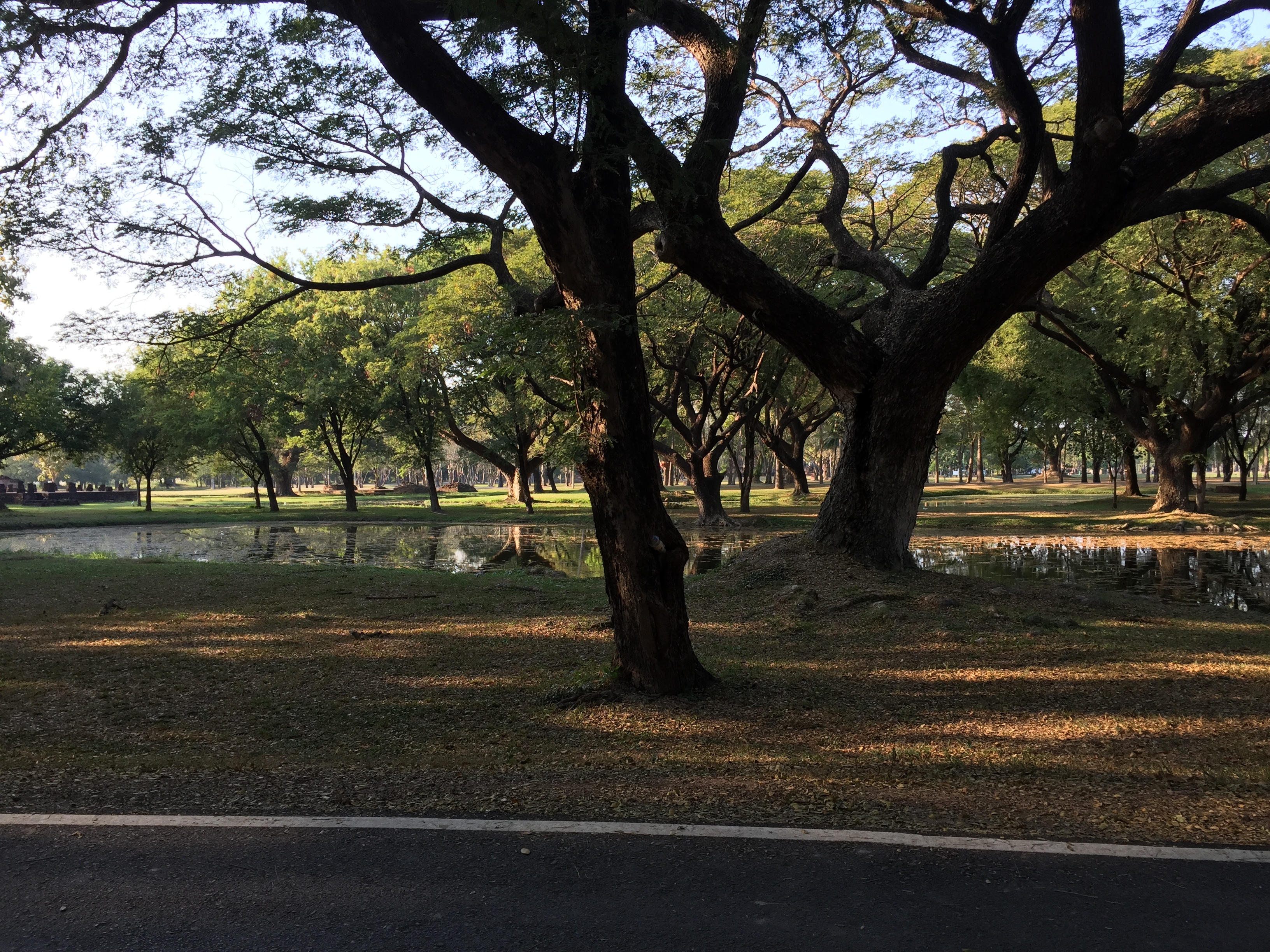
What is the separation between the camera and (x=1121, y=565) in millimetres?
18266

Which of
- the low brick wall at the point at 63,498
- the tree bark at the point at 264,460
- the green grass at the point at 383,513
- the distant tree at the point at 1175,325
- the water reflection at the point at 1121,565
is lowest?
the water reflection at the point at 1121,565

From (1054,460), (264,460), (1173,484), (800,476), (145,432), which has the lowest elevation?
(1173,484)

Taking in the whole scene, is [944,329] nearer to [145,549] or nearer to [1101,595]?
[1101,595]

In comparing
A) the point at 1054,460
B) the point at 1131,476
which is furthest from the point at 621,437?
the point at 1054,460

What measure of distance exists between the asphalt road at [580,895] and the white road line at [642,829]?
0.06m

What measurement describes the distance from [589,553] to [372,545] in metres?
6.81

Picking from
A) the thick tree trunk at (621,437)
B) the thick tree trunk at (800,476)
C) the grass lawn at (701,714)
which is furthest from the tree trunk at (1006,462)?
the thick tree trunk at (621,437)

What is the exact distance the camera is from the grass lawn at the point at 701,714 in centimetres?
451

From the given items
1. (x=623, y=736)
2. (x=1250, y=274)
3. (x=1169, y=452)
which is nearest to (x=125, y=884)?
(x=623, y=736)

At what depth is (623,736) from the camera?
5.68 meters

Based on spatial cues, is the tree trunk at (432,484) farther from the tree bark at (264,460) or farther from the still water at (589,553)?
the still water at (589,553)

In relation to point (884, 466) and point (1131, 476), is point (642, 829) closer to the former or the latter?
point (884, 466)

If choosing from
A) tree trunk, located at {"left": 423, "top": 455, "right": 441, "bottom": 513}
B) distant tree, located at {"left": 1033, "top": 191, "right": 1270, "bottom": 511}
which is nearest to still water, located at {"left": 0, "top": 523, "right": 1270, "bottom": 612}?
distant tree, located at {"left": 1033, "top": 191, "right": 1270, "bottom": 511}

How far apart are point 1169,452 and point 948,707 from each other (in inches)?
1058
